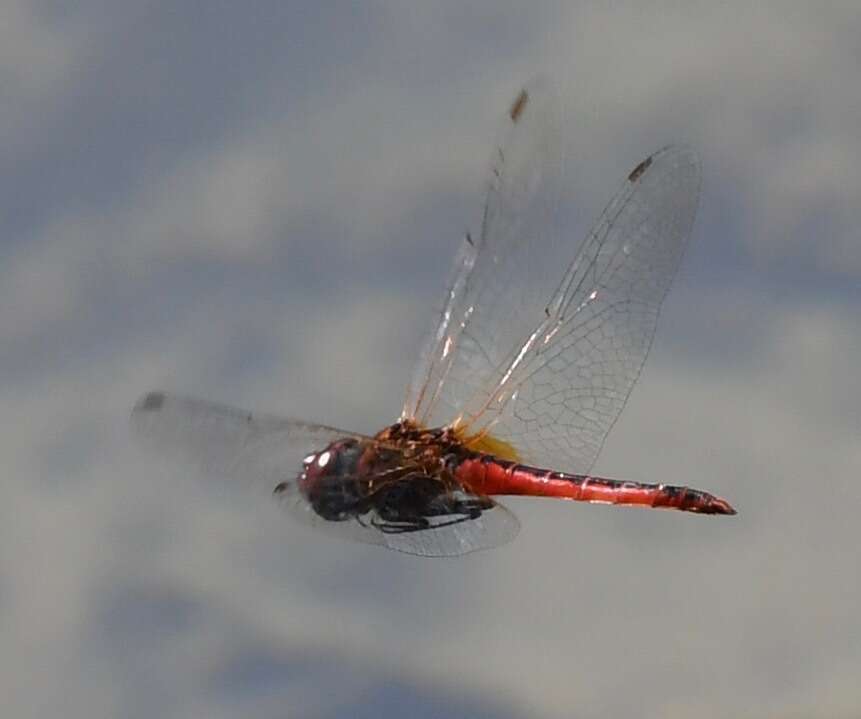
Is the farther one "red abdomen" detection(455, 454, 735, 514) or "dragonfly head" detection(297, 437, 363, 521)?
"red abdomen" detection(455, 454, 735, 514)

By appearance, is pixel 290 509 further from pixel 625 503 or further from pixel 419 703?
pixel 419 703

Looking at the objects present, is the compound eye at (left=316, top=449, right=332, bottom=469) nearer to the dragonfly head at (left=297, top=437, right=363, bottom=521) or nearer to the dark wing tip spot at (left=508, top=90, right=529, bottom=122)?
the dragonfly head at (left=297, top=437, right=363, bottom=521)

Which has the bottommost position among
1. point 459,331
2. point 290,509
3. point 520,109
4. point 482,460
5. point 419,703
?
point 290,509

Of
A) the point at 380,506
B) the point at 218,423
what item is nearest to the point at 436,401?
the point at 380,506

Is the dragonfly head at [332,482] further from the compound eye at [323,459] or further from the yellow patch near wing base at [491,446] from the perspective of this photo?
the yellow patch near wing base at [491,446]

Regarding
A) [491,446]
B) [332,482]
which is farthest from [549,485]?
[332,482]

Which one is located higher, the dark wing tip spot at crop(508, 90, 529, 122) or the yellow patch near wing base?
the dark wing tip spot at crop(508, 90, 529, 122)

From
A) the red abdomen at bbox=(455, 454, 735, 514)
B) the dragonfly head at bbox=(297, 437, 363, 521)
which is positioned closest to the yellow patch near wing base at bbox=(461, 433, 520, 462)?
the red abdomen at bbox=(455, 454, 735, 514)
